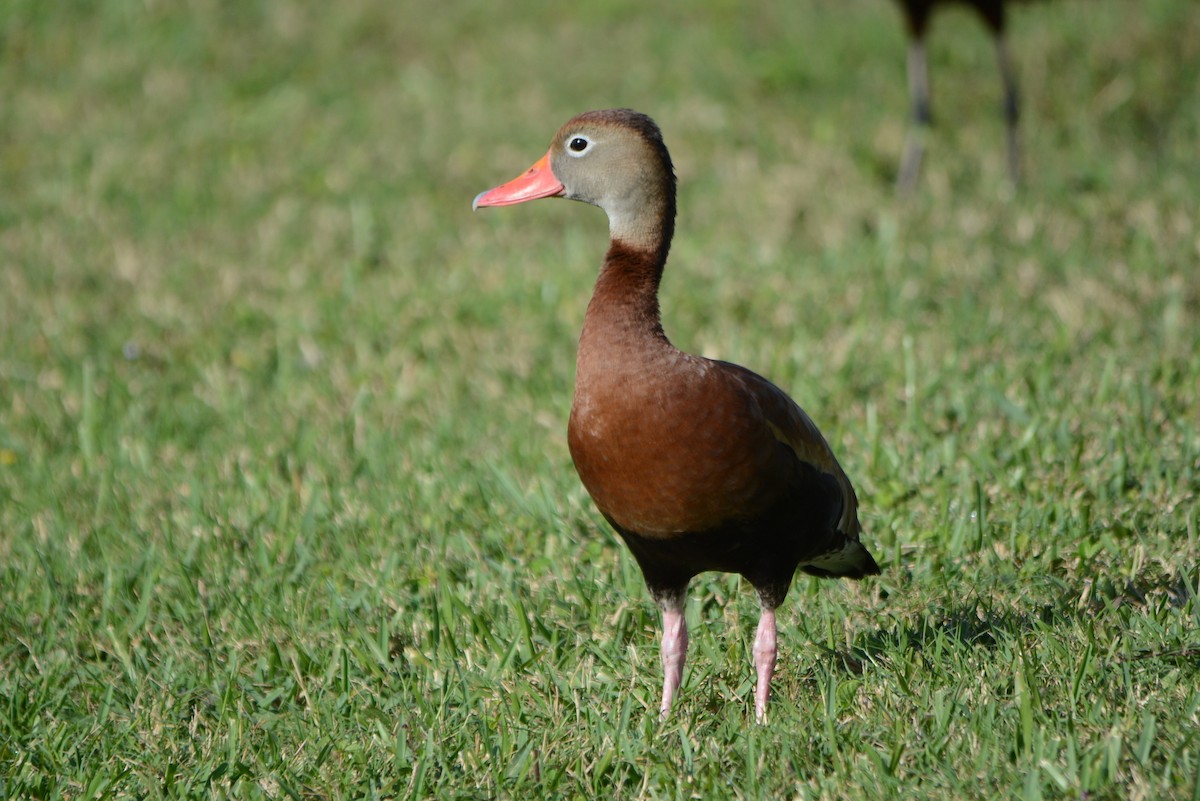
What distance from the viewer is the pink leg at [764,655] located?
315 centimetres

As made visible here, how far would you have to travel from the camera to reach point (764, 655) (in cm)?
316

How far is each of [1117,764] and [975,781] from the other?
28 centimetres

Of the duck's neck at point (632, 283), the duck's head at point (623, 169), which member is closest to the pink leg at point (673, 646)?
the duck's neck at point (632, 283)

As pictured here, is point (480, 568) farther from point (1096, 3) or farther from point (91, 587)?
point (1096, 3)

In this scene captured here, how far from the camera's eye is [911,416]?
4.52m

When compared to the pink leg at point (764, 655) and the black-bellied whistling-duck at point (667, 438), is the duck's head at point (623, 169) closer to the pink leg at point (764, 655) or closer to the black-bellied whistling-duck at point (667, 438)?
the black-bellied whistling-duck at point (667, 438)

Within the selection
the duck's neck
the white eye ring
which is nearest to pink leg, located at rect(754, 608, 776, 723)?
the duck's neck

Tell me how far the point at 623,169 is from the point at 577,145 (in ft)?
0.56

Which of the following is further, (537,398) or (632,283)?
(537,398)

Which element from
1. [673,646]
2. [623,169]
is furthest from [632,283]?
[673,646]

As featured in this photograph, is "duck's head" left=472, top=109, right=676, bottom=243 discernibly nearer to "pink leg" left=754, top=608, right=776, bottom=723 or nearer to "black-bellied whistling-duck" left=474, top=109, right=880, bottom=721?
"black-bellied whistling-duck" left=474, top=109, right=880, bottom=721

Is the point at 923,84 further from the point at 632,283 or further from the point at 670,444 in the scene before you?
the point at 670,444

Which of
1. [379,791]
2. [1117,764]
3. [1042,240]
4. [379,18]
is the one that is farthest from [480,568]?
[379,18]

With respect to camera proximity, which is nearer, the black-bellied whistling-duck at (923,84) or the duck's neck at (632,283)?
the duck's neck at (632,283)
